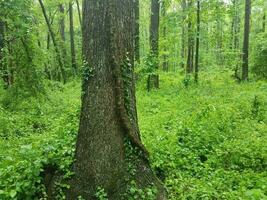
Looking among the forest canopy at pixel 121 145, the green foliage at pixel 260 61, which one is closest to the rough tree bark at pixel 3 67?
the forest canopy at pixel 121 145

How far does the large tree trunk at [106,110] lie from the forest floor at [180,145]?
346 millimetres

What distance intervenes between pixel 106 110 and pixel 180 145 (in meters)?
2.42

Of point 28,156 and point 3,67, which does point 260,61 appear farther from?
point 28,156

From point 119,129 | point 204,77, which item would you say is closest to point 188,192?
point 119,129

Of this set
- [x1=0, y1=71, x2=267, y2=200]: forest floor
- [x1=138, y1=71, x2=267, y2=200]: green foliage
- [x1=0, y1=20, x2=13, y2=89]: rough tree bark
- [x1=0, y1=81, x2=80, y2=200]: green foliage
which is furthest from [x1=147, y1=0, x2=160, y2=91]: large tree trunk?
[x1=0, y1=81, x2=80, y2=200]: green foliage

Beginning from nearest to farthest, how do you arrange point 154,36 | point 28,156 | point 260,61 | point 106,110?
point 106,110 < point 28,156 < point 154,36 < point 260,61

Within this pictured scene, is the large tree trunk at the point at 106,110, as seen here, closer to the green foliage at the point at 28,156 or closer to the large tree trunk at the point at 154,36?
the green foliage at the point at 28,156

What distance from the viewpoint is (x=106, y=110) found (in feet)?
13.7

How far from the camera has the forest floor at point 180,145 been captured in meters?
4.36

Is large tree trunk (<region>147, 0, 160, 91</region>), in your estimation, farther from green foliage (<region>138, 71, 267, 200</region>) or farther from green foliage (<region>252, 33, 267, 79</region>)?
green foliage (<region>252, 33, 267, 79</region>)

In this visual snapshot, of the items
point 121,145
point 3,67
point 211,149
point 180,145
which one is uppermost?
point 3,67

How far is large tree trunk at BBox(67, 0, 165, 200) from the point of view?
4109mm

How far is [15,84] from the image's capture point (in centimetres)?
1064

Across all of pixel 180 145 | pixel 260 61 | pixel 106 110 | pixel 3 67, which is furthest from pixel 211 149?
pixel 260 61
